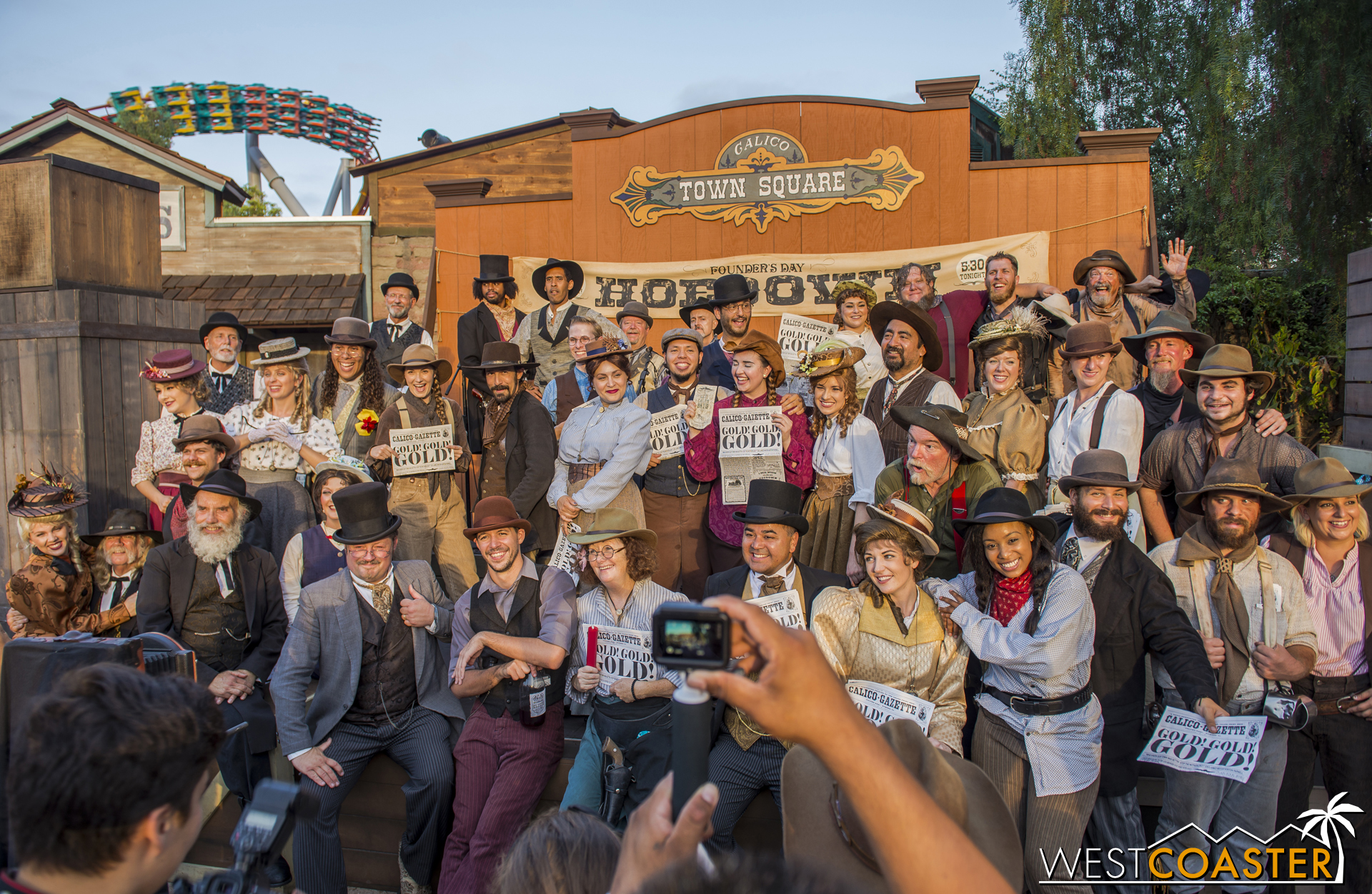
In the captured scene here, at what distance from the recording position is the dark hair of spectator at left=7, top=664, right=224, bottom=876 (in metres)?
1.75

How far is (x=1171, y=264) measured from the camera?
6.68 metres

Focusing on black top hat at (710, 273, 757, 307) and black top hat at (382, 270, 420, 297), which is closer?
black top hat at (710, 273, 757, 307)

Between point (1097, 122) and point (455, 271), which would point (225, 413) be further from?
point (1097, 122)

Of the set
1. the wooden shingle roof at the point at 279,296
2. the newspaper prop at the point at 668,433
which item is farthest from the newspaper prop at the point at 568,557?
the wooden shingle roof at the point at 279,296

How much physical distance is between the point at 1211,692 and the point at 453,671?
3.46m

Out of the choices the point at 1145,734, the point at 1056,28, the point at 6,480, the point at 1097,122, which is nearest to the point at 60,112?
the point at 6,480

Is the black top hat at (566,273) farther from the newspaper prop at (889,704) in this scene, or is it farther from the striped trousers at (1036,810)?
the striped trousers at (1036,810)

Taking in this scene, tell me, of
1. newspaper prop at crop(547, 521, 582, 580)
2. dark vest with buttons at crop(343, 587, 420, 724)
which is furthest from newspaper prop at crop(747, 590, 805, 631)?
dark vest with buttons at crop(343, 587, 420, 724)

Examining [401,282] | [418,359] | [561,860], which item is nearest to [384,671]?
[418,359]

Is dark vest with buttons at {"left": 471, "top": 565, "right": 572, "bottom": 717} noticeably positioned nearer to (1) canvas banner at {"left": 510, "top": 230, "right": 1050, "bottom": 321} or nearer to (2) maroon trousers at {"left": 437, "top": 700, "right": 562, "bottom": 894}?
(2) maroon trousers at {"left": 437, "top": 700, "right": 562, "bottom": 894}

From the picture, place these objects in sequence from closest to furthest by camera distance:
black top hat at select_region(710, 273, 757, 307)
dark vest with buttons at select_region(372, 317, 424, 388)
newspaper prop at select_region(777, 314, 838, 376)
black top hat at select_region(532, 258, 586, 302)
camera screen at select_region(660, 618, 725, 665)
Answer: camera screen at select_region(660, 618, 725, 665), newspaper prop at select_region(777, 314, 838, 376), black top hat at select_region(710, 273, 757, 307), dark vest with buttons at select_region(372, 317, 424, 388), black top hat at select_region(532, 258, 586, 302)

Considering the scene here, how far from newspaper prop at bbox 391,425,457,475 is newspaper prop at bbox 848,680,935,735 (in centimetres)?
319

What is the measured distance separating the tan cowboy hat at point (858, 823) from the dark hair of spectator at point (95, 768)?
4.25 feet

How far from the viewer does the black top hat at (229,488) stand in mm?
4906
